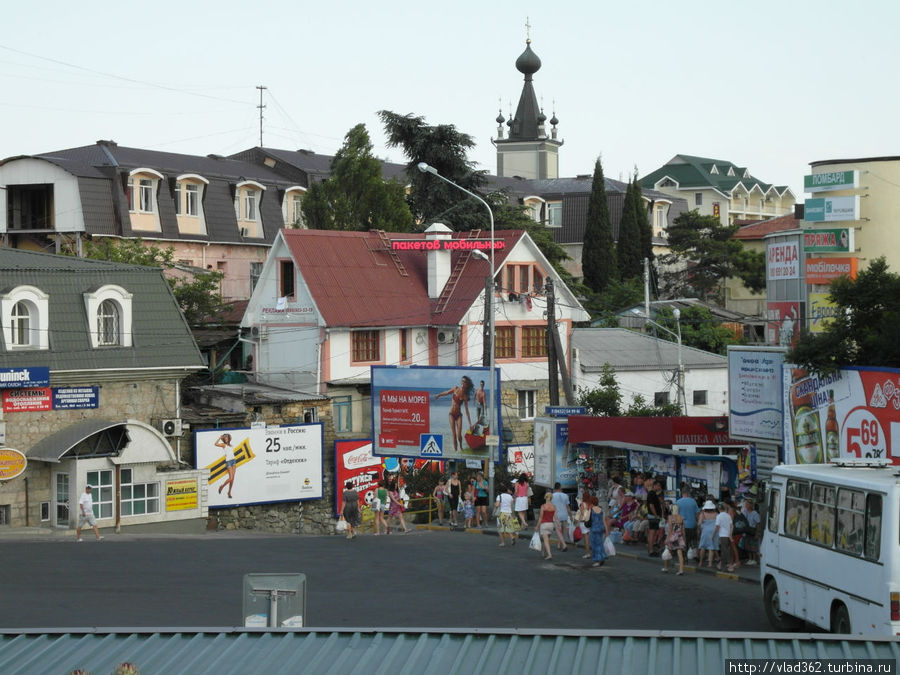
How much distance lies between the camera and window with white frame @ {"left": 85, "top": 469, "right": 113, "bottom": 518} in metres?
34.7

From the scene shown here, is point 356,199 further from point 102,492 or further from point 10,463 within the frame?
point 10,463

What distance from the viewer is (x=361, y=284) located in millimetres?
52469

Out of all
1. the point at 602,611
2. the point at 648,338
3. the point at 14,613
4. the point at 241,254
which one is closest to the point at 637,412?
the point at 648,338

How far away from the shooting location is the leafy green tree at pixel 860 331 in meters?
25.7

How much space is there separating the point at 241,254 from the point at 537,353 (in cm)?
1851

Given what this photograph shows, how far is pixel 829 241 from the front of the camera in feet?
107

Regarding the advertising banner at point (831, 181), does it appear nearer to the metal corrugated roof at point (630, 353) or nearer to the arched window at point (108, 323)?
the arched window at point (108, 323)

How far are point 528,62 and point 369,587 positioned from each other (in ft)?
342

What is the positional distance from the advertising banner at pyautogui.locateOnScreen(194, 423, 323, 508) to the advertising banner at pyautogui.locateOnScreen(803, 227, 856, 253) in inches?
724

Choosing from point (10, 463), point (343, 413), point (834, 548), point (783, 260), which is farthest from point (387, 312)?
point (834, 548)

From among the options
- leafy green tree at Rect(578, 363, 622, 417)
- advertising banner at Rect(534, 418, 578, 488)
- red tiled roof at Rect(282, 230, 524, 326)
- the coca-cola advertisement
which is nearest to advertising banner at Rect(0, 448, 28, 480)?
the coca-cola advertisement

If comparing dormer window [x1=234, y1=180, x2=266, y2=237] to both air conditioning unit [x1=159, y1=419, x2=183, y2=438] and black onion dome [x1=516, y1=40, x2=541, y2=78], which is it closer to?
air conditioning unit [x1=159, y1=419, x2=183, y2=438]

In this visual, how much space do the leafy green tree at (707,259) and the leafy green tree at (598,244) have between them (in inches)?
194

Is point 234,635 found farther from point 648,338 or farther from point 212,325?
point 648,338
